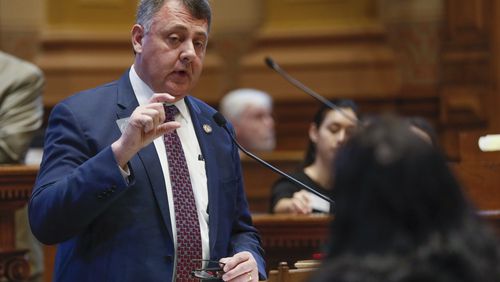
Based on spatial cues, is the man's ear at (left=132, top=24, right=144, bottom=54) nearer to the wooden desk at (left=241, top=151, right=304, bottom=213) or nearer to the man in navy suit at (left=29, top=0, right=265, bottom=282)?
the man in navy suit at (left=29, top=0, right=265, bottom=282)

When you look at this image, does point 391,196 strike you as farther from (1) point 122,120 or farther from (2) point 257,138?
(2) point 257,138

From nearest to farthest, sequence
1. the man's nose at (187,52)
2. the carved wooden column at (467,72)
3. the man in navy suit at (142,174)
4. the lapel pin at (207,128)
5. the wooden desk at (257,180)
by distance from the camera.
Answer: the man in navy suit at (142,174)
the man's nose at (187,52)
the lapel pin at (207,128)
the wooden desk at (257,180)
the carved wooden column at (467,72)

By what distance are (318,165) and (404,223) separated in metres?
3.51

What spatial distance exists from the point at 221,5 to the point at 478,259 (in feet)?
20.0

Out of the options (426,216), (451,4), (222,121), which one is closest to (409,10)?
(451,4)

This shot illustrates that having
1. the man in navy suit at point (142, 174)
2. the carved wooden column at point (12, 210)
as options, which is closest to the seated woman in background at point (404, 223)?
the man in navy suit at point (142, 174)

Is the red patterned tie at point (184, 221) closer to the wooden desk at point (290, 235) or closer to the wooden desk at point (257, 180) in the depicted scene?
the wooden desk at point (290, 235)

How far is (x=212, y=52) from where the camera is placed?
752 cm

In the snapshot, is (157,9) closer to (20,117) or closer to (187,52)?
(187,52)

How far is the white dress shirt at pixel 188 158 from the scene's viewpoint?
294cm

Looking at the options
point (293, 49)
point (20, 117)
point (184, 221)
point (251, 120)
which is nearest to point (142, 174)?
point (184, 221)

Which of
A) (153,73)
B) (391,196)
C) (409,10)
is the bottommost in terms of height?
(391,196)

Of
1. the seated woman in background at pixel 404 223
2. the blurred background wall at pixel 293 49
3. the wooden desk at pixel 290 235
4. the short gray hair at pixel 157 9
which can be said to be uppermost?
the blurred background wall at pixel 293 49

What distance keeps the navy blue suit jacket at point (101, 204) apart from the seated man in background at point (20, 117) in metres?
2.19
